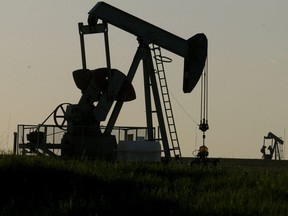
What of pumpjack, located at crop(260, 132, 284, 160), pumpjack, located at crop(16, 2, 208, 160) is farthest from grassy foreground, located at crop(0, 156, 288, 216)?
pumpjack, located at crop(260, 132, 284, 160)

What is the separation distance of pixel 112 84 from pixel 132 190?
1388 centimetres

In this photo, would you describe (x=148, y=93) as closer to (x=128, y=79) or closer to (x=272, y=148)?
(x=128, y=79)

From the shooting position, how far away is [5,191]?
14086mm

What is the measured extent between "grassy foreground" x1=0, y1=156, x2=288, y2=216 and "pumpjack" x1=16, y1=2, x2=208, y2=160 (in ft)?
29.1

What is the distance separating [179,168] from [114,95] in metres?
9.86

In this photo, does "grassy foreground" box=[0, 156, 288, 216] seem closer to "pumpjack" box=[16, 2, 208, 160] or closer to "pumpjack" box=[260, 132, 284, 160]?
"pumpjack" box=[16, 2, 208, 160]

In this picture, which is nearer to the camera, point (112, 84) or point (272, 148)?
point (112, 84)

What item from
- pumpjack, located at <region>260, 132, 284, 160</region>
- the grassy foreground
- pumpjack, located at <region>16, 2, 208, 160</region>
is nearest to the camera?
the grassy foreground

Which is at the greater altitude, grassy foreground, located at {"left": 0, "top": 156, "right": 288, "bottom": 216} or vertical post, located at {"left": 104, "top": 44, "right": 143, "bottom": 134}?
vertical post, located at {"left": 104, "top": 44, "right": 143, "bottom": 134}

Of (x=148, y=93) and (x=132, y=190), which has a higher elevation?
(x=148, y=93)

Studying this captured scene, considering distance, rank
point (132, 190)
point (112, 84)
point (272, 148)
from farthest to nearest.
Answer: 1. point (272, 148)
2. point (112, 84)
3. point (132, 190)

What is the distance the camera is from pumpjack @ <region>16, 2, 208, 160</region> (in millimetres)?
27375

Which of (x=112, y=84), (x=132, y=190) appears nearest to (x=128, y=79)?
(x=112, y=84)

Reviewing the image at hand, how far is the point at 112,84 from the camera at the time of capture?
27891 mm
